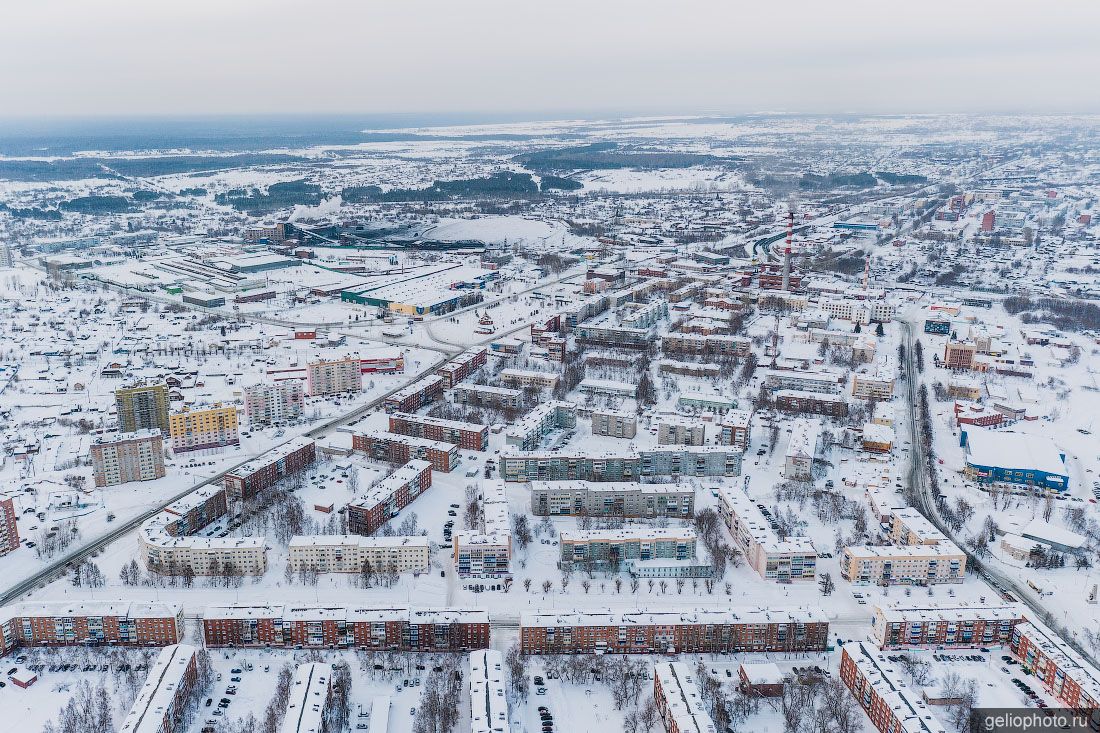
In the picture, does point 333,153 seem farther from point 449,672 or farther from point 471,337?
point 449,672

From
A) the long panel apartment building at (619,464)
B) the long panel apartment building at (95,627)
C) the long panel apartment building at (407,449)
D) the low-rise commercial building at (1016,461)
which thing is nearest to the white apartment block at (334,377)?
the long panel apartment building at (407,449)

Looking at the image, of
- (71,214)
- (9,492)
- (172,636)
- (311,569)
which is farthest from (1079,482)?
(71,214)

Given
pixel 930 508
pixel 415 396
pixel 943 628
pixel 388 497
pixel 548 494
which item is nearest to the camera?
pixel 943 628

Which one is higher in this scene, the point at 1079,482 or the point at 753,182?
the point at 753,182

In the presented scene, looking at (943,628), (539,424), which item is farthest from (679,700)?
(539,424)

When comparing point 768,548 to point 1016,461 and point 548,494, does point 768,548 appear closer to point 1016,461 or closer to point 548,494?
point 548,494

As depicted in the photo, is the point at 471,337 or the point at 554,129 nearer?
the point at 471,337
